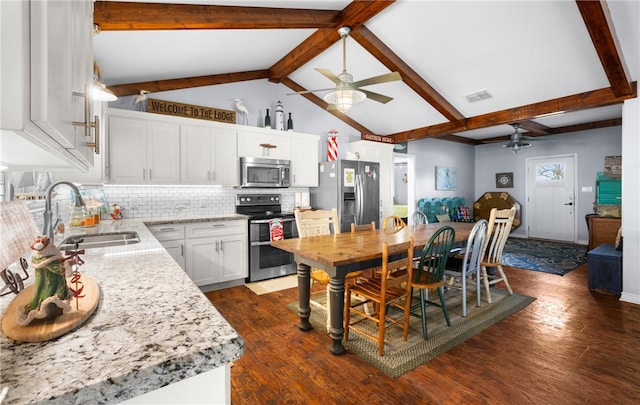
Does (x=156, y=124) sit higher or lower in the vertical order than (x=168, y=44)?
lower

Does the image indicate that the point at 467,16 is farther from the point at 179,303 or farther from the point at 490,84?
the point at 179,303

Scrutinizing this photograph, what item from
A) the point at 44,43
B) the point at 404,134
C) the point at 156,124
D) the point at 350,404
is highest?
the point at 404,134

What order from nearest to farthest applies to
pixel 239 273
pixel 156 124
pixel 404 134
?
pixel 156 124 < pixel 239 273 < pixel 404 134

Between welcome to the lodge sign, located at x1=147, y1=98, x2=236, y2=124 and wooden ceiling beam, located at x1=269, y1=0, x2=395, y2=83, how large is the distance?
1004 mm

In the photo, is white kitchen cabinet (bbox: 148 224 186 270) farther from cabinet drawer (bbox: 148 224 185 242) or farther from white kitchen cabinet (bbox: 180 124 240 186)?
white kitchen cabinet (bbox: 180 124 240 186)

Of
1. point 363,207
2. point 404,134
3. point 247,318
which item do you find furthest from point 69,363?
point 404,134

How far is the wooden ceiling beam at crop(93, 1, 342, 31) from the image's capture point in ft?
7.27

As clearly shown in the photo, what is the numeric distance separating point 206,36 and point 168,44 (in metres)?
0.38

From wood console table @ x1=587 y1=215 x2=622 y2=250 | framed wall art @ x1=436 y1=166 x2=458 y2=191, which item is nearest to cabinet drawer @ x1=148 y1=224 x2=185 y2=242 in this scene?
framed wall art @ x1=436 y1=166 x2=458 y2=191

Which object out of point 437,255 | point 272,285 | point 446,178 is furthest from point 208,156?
point 446,178

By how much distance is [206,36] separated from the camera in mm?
3023

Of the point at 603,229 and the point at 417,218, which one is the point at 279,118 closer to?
the point at 417,218

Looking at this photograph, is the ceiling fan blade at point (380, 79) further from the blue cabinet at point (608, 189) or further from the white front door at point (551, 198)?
the white front door at point (551, 198)

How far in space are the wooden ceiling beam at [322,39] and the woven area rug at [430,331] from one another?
3.09 m
